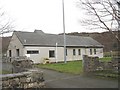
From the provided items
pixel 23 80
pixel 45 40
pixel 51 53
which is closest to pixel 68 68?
pixel 23 80

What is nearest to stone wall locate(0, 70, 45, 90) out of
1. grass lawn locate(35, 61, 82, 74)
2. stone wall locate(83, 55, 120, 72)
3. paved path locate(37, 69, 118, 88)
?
paved path locate(37, 69, 118, 88)

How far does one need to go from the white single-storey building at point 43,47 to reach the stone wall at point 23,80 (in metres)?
21.0

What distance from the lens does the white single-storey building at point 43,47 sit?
35.6m

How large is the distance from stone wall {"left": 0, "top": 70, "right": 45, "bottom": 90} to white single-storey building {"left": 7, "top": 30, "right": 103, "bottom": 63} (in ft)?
68.8

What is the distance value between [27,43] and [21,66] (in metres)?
16.6

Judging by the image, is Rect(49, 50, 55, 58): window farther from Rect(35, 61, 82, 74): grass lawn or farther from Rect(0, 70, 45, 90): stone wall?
Rect(0, 70, 45, 90): stone wall

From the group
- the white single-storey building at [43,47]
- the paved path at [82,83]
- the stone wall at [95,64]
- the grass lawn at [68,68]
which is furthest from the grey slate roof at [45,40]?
the paved path at [82,83]

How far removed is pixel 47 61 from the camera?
36344mm

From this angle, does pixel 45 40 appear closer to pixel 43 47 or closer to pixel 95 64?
pixel 43 47

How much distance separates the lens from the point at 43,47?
37281 millimetres

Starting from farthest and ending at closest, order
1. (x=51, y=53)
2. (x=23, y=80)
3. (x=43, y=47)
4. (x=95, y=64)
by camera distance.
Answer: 1. (x=51, y=53)
2. (x=43, y=47)
3. (x=95, y=64)
4. (x=23, y=80)

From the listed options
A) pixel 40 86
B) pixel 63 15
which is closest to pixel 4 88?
pixel 40 86

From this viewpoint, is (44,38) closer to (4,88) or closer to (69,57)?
(69,57)

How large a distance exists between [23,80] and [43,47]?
26.2 metres
